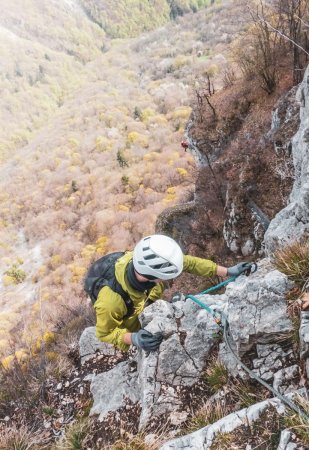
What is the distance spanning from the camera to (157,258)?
4641 mm

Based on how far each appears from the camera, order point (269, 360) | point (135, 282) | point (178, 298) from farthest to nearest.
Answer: point (178, 298) → point (135, 282) → point (269, 360)

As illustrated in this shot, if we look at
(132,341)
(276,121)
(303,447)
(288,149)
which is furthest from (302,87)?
(303,447)

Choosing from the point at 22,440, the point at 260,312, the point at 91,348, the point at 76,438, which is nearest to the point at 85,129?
the point at 91,348

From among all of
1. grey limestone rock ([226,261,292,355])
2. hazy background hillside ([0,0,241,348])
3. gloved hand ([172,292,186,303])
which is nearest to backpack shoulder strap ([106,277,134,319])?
gloved hand ([172,292,186,303])

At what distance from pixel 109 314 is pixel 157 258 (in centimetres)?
97

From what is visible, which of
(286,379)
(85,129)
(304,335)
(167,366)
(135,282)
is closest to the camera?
(304,335)

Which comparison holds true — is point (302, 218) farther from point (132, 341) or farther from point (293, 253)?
point (132, 341)

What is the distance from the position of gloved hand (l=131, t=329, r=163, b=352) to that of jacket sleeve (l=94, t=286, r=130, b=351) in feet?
0.58

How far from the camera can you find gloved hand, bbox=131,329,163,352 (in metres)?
4.80

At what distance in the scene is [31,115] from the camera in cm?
11256

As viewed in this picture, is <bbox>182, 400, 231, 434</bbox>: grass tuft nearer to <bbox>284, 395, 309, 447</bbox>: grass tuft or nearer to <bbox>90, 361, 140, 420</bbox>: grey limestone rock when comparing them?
<bbox>284, 395, 309, 447</bbox>: grass tuft

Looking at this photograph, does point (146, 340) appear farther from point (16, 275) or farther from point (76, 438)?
point (16, 275)

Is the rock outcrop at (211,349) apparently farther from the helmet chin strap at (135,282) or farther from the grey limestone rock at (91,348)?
the helmet chin strap at (135,282)

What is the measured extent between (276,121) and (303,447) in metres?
11.6
